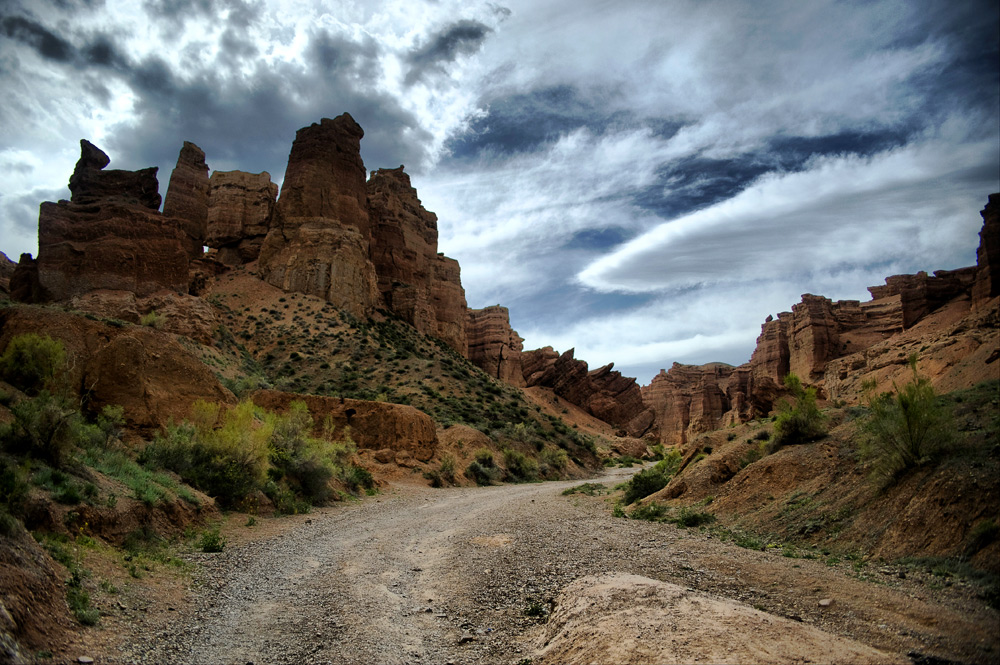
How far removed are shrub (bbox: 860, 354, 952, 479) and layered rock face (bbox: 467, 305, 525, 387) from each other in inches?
2839

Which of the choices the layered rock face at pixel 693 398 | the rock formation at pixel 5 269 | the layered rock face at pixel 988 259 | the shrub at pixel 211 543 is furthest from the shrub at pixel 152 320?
the layered rock face at pixel 693 398

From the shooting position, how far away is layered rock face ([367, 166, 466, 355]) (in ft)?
205

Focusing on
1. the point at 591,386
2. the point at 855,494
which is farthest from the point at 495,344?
the point at 855,494

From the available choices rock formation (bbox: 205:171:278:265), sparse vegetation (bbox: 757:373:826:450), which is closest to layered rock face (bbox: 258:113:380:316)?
rock formation (bbox: 205:171:278:265)

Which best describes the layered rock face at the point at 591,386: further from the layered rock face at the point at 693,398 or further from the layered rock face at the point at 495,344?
the layered rock face at the point at 693,398

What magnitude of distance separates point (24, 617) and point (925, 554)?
9347 millimetres

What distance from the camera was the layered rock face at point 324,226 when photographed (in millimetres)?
51812

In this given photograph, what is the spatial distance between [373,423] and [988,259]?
37967mm

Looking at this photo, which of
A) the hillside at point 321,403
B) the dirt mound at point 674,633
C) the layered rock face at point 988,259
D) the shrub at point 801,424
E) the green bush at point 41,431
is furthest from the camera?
the layered rock face at point 988,259

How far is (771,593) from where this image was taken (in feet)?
20.8

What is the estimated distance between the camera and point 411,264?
221 feet

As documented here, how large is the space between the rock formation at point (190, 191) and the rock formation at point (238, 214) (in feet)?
5.26

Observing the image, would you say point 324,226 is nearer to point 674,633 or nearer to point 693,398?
point 674,633

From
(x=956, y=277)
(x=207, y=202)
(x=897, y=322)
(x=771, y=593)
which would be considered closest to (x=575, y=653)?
(x=771, y=593)
